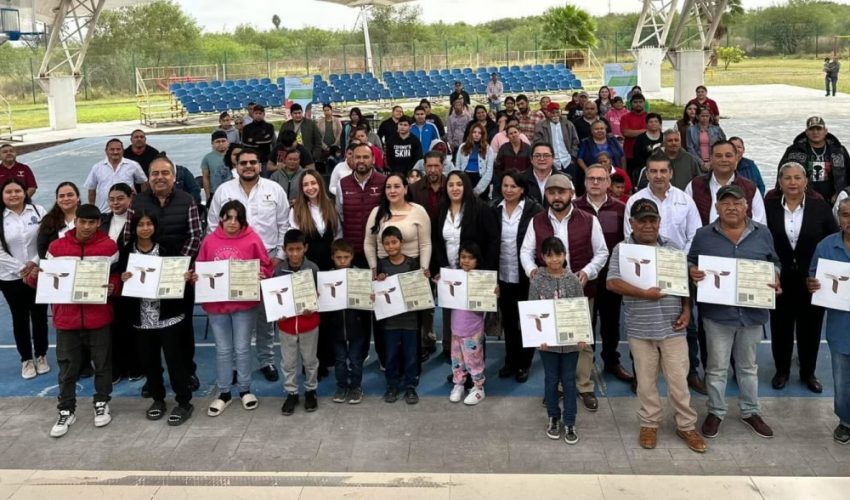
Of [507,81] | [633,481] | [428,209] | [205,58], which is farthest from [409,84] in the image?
→ [633,481]

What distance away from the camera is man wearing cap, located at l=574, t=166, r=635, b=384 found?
6.47 meters

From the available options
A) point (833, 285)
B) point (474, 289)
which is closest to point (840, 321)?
point (833, 285)

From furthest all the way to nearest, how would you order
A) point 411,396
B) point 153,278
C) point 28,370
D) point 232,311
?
point 28,370 < point 411,396 < point 232,311 < point 153,278

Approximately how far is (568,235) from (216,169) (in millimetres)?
5026

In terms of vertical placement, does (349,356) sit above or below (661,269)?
below

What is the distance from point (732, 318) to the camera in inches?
220

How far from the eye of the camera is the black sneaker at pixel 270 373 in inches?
277

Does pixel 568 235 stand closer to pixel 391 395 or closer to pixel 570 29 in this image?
pixel 391 395

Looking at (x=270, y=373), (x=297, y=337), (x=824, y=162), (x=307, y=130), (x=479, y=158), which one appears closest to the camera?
(x=297, y=337)

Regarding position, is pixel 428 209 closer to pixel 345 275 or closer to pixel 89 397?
pixel 345 275

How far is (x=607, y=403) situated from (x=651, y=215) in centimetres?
168

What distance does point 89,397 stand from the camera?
266 inches

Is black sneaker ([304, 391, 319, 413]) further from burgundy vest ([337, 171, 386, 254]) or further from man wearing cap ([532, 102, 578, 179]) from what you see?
man wearing cap ([532, 102, 578, 179])

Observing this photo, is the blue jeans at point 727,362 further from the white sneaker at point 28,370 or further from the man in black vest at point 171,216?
the white sneaker at point 28,370
